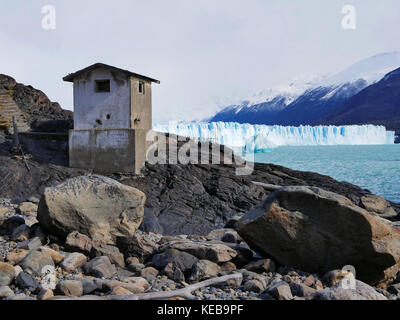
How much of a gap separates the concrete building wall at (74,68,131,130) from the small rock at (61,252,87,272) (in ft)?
31.1

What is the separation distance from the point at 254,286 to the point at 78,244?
9.62 feet

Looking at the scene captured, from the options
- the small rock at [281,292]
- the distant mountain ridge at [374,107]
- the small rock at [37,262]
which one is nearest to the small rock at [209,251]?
the small rock at [281,292]

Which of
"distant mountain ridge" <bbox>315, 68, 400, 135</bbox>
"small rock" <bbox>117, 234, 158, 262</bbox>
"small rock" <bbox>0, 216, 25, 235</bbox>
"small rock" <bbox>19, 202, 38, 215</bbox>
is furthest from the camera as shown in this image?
"distant mountain ridge" <bbox>315, 68, 400, 135</bbox>

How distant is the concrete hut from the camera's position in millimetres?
14648

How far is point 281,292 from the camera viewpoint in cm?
466

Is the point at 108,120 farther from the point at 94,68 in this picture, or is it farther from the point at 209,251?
the point at 209,251

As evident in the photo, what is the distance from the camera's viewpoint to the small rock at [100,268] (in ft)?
17.5

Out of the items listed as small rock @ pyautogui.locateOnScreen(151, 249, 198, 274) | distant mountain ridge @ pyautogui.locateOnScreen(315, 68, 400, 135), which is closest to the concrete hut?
small rock @ pyautogui.locateOnScreen(151, 249, 198, 274)

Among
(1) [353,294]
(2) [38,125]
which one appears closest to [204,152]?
(2) [38,125]

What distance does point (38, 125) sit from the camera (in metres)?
20.5

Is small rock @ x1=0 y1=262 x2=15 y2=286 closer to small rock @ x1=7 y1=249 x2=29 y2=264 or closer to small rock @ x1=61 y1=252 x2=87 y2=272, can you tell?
small rock @ x1=7 y1=249 x2=29 y2=264

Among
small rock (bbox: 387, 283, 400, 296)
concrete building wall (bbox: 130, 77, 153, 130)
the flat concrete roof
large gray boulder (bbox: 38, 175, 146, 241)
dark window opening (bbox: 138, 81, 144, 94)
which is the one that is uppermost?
the flat concrete roof

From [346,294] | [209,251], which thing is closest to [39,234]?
[209,251]

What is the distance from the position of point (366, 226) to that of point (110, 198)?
4328 millimetres
